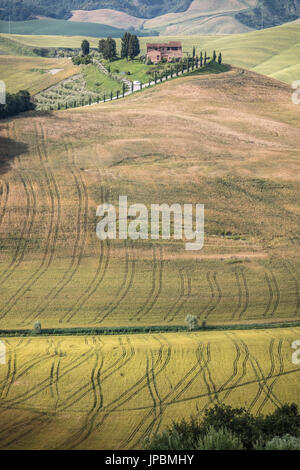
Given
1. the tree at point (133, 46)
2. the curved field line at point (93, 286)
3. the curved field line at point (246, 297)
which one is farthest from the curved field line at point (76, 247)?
the tree at point (133, 46)

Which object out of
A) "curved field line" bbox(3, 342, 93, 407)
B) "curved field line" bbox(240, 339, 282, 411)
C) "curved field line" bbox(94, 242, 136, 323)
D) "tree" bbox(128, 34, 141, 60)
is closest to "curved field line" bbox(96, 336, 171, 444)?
"curved field line" bbox(3, 342, 93, 407)

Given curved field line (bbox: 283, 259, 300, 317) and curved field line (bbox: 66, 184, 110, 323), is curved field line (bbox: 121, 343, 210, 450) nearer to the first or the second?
curved field line (bbox: 66, 184, 110, 323)

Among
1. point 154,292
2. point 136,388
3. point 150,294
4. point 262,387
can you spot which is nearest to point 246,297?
point 154,292

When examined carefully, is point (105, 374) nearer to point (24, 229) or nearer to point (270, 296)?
point (270, 296)

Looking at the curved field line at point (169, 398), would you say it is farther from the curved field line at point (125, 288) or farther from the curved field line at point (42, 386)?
the curved field line at point (125, 288)
